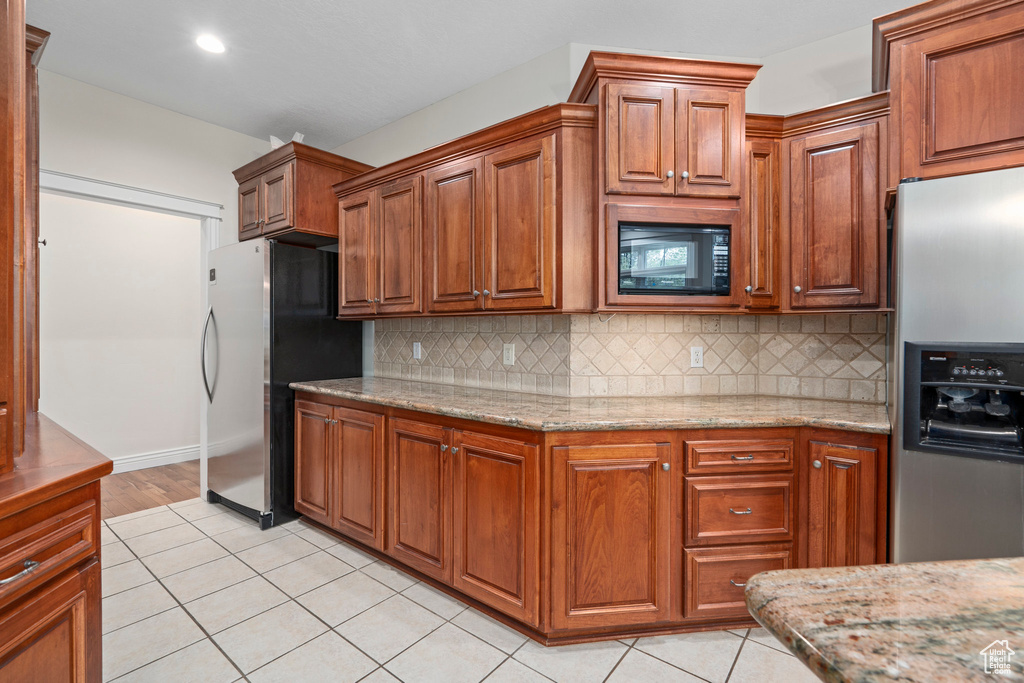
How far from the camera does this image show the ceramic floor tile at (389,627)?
1873 millimetres

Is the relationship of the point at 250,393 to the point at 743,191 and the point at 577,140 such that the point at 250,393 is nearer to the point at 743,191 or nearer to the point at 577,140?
the point at 577,140

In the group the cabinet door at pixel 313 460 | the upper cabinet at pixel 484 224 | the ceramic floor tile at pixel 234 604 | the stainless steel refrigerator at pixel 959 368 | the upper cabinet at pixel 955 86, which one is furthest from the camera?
the cabinet door at pixel 313 460

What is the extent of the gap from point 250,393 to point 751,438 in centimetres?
290

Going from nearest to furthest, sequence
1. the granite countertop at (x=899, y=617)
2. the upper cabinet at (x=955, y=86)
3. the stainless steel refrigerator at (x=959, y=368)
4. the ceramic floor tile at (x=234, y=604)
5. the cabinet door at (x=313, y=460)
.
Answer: the granite countertop at (x=899, y=617)
the stainless steel refrigerator at (x=959, y=368)
the upper cabinet at (x=955, y=86)
the ceramic floor tile at (x=234, y=604)
the cabinet door at (x=313, y=460)

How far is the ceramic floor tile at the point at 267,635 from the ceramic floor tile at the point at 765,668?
165cm

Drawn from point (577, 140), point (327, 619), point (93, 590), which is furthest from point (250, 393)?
point (577, 140)

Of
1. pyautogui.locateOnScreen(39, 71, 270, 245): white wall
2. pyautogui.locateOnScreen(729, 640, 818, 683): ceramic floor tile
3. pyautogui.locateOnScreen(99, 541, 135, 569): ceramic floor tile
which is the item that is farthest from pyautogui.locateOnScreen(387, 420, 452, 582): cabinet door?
pyautogui.locateOnScreen(39, 71, 270, 245): white wall

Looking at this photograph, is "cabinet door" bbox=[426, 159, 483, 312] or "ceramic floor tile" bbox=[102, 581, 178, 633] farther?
"cabinet door" bbox=[426, 159, 483, 312]

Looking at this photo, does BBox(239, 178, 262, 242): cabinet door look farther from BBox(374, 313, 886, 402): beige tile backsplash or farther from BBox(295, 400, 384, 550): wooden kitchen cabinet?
BBox(374, 313, 886, 402): beige tile backsplash

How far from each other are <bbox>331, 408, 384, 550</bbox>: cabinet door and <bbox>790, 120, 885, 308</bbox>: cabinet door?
7.28ft

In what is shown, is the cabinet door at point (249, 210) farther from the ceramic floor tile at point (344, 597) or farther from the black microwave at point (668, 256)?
the black microwave at point (668, 256)

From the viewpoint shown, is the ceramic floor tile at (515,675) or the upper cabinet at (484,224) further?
the upper cabinet at (484,224)

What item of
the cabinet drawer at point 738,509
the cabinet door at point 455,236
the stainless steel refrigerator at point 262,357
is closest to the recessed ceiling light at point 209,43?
the stainless steel refrigerator at point 262,357

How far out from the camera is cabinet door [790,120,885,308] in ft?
6.79
